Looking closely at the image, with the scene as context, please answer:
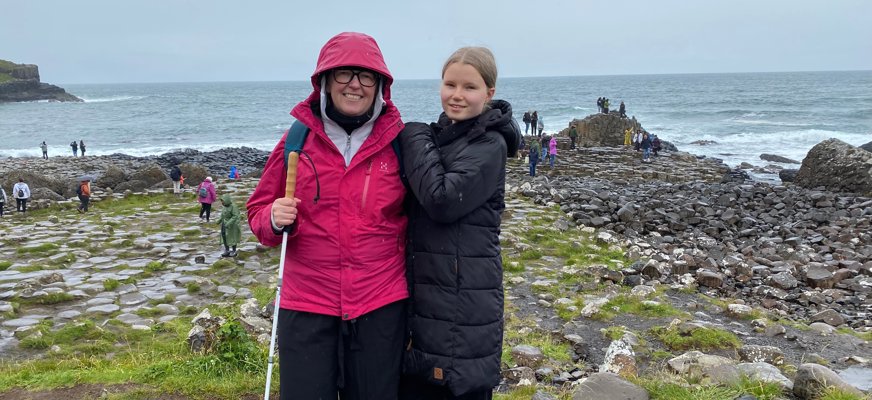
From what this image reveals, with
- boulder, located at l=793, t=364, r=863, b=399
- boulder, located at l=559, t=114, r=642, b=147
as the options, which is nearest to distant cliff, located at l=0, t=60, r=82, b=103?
boulder, located at l=559, t=114, r=642, b=147

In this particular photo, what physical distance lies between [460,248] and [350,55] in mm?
1149

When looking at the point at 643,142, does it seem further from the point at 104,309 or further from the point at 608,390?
the point at 608,390

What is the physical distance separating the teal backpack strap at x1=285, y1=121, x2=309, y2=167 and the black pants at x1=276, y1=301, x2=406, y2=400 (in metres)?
0.87

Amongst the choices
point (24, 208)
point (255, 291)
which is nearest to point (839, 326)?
point (255, 291)

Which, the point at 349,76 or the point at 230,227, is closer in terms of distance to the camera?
the point at 349,76

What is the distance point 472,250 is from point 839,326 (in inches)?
331

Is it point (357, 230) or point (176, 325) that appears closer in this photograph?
point (357, 230)

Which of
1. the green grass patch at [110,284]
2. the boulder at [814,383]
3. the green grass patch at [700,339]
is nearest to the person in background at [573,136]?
the green grass patch at [700,339]

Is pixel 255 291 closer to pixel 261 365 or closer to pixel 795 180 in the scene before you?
pixel 261 365

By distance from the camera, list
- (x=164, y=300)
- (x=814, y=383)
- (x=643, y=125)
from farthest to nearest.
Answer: (x=643, y=125) → (x=164, y=300) → (x=814, y=383)

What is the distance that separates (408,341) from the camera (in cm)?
319

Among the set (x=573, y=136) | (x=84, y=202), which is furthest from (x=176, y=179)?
(x=573, y=136)

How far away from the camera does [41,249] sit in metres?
12.8

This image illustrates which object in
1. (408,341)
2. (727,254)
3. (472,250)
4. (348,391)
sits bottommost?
(727,254)
